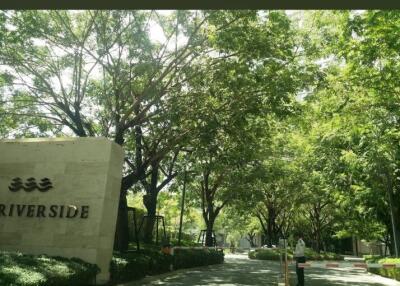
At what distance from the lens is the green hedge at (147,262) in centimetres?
1338

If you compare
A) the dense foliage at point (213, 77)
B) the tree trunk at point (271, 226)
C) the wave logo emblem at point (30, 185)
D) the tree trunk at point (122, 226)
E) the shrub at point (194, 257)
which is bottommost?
the shrub at point (194, 257)

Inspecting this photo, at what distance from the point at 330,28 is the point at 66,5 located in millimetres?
11456

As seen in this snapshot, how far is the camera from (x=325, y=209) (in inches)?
1759

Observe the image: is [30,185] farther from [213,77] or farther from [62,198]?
[213,77]

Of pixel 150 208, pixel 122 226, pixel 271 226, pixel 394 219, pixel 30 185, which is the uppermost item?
pixel 271 226

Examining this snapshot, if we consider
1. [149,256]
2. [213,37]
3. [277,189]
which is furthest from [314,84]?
[277,189]

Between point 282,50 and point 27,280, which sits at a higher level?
point 282,50

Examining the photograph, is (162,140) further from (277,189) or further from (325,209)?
(325,209)

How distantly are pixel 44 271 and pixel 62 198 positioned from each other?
438cm

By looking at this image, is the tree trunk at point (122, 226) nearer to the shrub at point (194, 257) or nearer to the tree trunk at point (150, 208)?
the shrub at point (194, 257)

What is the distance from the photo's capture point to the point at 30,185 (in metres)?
13.4

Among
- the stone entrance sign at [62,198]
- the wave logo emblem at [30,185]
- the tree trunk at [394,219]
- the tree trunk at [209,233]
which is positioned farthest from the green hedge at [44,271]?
the tree trunk at [209,233]

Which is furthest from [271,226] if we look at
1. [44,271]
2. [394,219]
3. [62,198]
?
[44,271]

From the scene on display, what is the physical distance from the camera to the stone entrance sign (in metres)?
12.6
